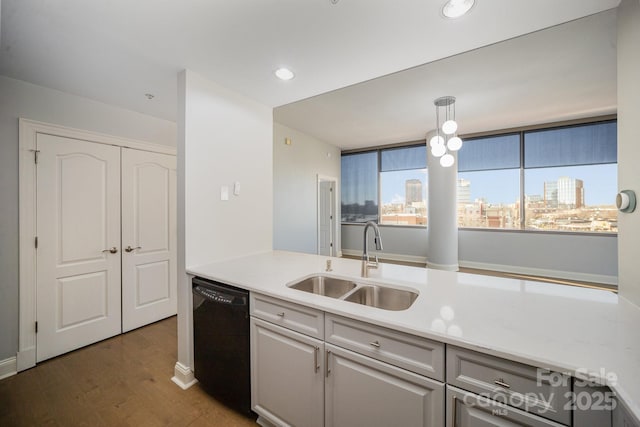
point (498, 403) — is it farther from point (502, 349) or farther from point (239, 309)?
point (239, 309)

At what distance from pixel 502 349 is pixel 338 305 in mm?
665

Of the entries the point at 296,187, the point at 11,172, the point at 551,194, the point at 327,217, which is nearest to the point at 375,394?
the point at 11,172

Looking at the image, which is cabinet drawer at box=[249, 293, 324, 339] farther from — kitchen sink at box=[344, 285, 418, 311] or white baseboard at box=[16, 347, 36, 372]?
white baseboard at box=[16, 347, 36, 372]

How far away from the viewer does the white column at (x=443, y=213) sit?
502 cm

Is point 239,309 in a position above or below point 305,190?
below

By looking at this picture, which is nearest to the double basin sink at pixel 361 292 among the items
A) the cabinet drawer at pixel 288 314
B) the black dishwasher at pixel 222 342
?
the cabinet drawer at pixel 288 314

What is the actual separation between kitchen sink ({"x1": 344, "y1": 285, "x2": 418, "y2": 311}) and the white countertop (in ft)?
0.17

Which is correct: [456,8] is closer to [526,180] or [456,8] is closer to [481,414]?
[481,414]

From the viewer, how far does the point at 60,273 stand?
2.34 metres

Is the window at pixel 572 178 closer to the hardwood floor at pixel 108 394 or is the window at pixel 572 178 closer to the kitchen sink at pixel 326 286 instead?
the kitchen sink at pixel 326 286

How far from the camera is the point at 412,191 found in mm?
5984

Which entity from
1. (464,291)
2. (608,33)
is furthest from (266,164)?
(608,33)

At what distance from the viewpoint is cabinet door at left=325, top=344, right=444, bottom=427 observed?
1030 mm

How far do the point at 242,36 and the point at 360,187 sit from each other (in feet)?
17.3
